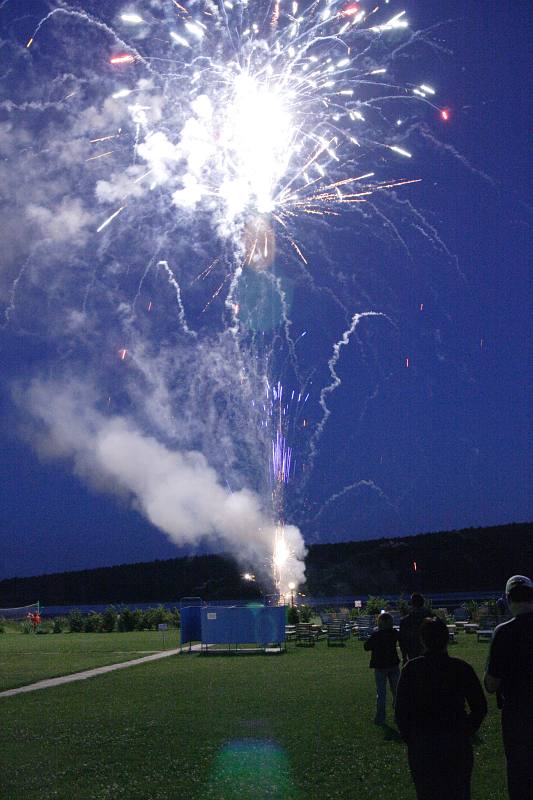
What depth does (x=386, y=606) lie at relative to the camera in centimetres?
3631

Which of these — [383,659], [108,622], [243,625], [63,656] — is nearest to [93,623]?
[108,622]

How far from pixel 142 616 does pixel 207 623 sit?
19.5m

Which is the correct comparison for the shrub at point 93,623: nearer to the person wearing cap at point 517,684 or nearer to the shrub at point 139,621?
the shrub at point 139,621

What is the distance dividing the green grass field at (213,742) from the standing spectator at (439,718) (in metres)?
2.72

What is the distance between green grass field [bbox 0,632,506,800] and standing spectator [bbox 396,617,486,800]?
8.91 feet

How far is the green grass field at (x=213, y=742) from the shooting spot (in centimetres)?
764

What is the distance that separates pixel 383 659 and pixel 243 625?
47.8ft

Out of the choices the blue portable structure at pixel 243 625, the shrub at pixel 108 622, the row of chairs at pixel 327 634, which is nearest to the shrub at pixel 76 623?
the shrub at pixel 108 622

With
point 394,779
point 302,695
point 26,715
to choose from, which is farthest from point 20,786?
point 302,695

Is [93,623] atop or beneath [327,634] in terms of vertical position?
atop

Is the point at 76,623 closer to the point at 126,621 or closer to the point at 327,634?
the point at 126,621

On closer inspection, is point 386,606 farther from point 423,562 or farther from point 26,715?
point 423,562

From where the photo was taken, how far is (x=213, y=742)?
9766 millimetres

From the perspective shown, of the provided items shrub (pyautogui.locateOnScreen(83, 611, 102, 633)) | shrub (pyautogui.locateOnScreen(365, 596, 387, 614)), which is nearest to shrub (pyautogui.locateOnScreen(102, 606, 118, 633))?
shrub (pyautogui.locateOnScreen(83, 611, 102, 633))
